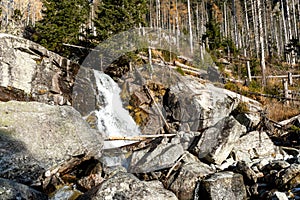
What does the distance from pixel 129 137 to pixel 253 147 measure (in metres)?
4.38

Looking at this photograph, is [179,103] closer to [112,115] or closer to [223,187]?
[112,115]

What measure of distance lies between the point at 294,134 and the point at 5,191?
10204 mm

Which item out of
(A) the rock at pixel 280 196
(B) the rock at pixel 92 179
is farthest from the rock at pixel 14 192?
(A) the rock at pixel 280 196

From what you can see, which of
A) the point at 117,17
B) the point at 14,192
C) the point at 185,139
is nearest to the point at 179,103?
the point at 185,139

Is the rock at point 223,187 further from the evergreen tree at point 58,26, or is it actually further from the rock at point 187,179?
the evergreen tree at point 58,26

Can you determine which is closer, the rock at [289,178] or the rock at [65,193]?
the rock at [65,193]

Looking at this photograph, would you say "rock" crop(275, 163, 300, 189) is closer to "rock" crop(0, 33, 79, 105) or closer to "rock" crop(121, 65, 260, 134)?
"rock" crop(121, 65, 260, 134)

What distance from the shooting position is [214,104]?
13.1 meters

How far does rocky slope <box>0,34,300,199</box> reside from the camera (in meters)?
6.93

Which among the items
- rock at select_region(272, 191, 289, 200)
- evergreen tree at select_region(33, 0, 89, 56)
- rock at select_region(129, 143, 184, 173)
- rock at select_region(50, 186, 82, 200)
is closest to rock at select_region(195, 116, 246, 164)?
rock at select_region(129, 143, 184, 173)

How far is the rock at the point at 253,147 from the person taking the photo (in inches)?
413

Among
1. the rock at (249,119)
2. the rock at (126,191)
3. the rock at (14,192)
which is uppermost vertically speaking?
the rock at (14,192)

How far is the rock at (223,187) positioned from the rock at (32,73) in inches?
296

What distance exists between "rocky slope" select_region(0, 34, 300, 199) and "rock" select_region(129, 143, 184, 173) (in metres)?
0.03
